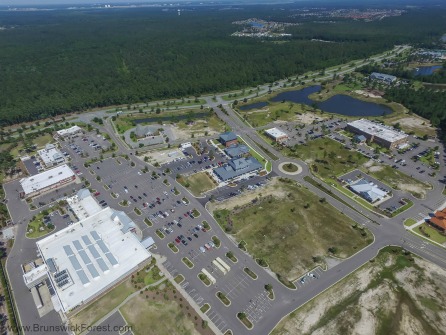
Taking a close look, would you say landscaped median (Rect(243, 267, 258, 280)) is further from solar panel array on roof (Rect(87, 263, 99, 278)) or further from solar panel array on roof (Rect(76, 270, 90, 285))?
solar panel array on roof (Rect(76, 270, 90, 285))

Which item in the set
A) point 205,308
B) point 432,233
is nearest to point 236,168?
point 205,308

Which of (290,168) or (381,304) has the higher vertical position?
(381,304)

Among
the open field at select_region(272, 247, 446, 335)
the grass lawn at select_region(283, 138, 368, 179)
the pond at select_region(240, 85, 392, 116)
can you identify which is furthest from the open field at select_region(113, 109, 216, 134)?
the open field at select_region(272, 247, 446, 335)

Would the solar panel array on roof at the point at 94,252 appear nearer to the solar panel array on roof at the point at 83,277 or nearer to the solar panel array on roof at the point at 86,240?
the solar panel array on roof at the point at 86,240

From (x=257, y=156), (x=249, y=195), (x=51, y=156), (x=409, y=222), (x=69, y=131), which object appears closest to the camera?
(x=409, y=222)

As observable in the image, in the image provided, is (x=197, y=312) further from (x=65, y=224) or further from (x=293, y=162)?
(x=293, y=162)

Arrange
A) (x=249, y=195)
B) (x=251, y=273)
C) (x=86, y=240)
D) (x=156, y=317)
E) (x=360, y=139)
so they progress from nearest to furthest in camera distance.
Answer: (x=156, y=317)
(x=251, y=273)
(x=86, y=240)
(x=249, y=195)
(x=360, y=139)

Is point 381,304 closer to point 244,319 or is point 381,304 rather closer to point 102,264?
point 244,319
